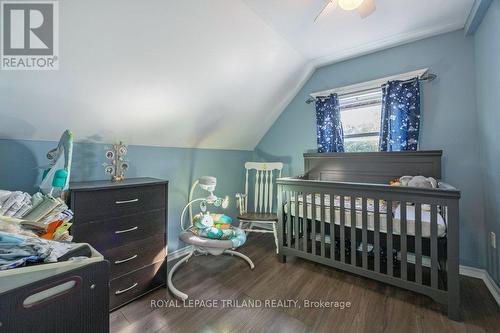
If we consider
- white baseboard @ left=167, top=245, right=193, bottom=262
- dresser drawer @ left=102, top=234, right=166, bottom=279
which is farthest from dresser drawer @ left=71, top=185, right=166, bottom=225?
white baseboard @ left=167, top=245, right=193, bottom=262

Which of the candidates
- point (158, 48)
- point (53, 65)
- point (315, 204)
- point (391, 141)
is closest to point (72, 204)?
point (53, 65)

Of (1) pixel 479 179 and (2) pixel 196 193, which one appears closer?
(1) pixel 479 179

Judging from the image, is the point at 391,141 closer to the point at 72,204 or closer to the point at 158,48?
the point at 158,48

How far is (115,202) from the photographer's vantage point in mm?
1426

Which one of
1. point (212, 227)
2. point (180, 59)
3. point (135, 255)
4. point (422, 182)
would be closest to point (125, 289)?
point (135, 255)

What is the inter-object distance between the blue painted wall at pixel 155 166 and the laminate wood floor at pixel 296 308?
2.59 feet

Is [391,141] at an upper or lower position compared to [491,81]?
lower

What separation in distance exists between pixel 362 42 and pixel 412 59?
1.83 feet

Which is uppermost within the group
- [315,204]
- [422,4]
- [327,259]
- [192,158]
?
[422,4]

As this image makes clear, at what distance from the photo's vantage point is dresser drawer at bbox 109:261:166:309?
142 centimetres

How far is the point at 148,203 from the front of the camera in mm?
1598

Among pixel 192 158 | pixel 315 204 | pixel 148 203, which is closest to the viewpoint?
pixel 148 203

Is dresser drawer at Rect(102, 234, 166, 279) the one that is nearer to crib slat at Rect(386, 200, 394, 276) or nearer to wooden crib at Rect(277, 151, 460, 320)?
wooden crib at Rect(277, 151, 460, 320)

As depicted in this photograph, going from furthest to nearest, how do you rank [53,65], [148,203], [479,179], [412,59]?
[412,59] < [479,179] < [148,203] < [53,65]
